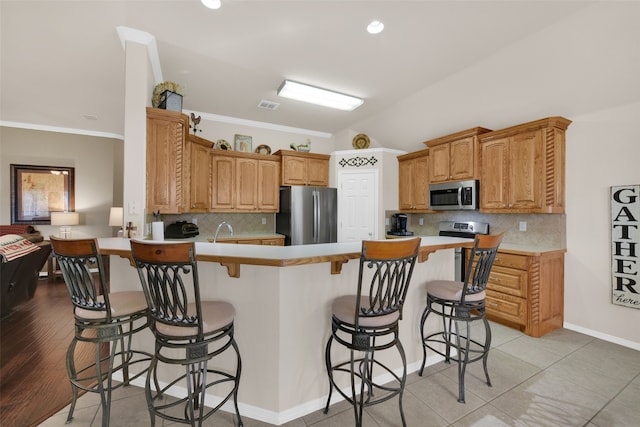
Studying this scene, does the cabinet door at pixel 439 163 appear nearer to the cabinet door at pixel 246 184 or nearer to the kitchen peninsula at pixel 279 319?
the kitchen peninsula at pixel 279 319

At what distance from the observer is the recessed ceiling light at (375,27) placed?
2715 millimetres

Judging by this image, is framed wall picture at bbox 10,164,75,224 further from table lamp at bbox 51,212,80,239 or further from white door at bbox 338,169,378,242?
white door at bbox 338,169,378,242

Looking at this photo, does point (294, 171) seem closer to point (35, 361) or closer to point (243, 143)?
point (243, 143)

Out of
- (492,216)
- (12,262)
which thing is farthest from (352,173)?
(12,262)

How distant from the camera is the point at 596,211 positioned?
9.34ft

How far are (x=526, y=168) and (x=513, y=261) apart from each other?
108 centimetres

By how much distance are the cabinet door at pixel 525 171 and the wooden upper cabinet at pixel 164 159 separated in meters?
3.82

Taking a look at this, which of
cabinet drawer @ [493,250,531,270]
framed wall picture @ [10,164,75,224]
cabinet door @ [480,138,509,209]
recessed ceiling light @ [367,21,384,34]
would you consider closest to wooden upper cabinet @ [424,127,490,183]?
cabinet door @ [480,138,509,209]

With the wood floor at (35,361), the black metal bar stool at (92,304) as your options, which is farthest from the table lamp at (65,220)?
the black metal bar stool at (92,304)

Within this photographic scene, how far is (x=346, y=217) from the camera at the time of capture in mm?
5074

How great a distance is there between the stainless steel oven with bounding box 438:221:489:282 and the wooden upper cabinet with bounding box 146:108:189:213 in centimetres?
356

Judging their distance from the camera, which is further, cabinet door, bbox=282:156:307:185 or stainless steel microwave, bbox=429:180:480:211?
cabinet door, bbox=282:156:307:185

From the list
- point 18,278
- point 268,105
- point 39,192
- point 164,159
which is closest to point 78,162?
point 39,192

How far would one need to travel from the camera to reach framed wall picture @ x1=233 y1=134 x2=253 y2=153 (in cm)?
520
